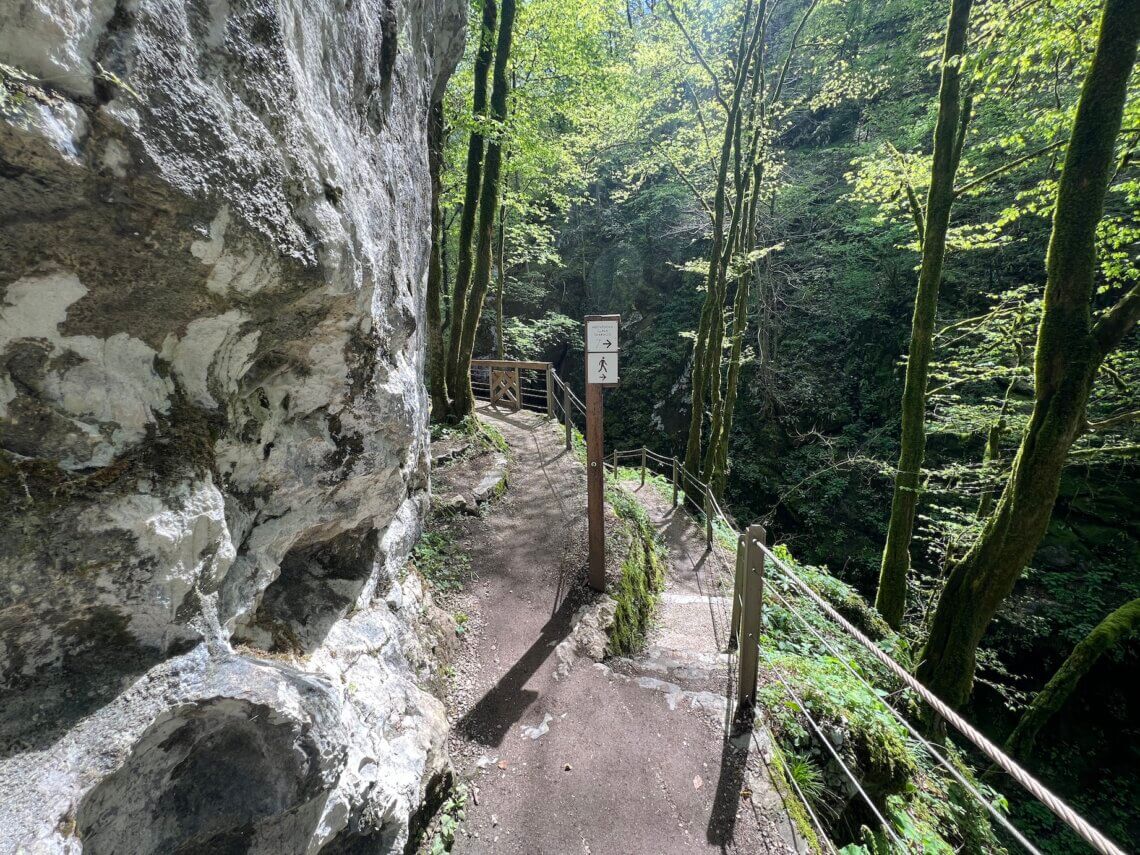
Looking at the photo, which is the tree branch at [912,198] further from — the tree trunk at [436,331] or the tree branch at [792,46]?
the tree trunk at [436,331]

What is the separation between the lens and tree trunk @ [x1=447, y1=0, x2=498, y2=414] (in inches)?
305

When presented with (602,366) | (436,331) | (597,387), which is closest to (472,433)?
(436,331)

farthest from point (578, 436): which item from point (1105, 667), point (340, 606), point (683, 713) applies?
point (1105, 667)

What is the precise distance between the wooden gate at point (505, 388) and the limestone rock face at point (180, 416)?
31.5 ft

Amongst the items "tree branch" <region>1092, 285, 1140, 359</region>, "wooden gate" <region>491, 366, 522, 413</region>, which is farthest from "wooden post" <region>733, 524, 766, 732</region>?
"wooden gate" <region>491, 366, 522, 413</region>

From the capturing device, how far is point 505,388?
12.5m

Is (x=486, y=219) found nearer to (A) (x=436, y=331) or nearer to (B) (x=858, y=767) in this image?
(A) (x=436, y=331)

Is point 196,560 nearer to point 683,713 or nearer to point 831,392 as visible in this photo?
point 683,713

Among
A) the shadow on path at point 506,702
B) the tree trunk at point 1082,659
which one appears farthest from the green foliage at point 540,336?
the tree trunk at point 1082,659

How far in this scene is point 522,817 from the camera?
2.83 m

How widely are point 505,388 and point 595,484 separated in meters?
8.09

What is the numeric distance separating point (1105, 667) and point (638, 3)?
23.5 meters

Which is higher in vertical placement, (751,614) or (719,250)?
(719,250)

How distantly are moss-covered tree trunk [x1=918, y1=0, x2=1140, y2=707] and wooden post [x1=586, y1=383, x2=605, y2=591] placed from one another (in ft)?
12.4
